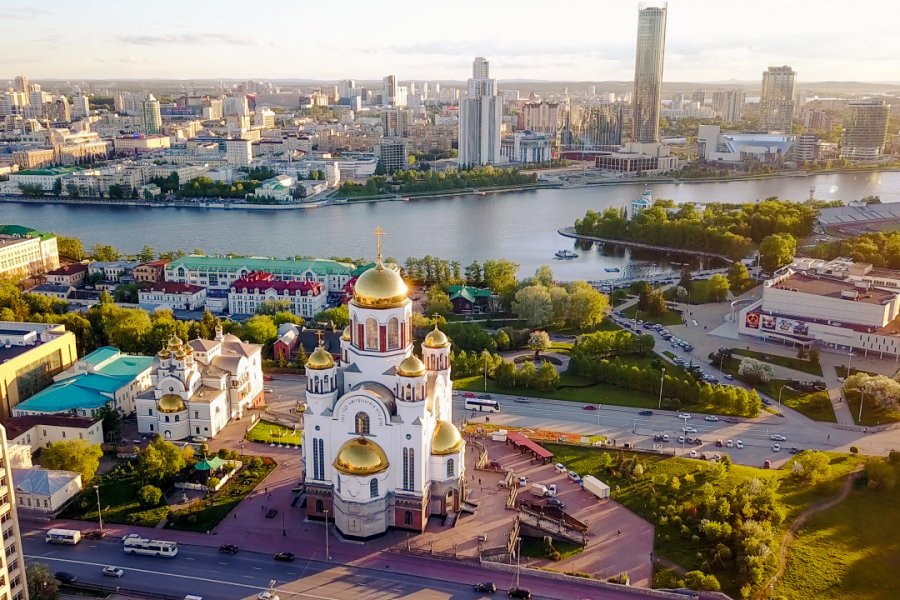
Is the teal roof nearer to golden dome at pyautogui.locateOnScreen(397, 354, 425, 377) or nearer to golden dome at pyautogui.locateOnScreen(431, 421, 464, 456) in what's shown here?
golden dome at pyautogui.locateOnScreen(431, 421, 464, 456)

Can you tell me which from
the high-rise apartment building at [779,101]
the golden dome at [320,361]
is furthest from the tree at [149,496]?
the high-rise apartment building at [779,101]

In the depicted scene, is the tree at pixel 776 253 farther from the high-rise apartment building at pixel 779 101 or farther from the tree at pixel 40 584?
the high-rise apartment building at pixel 779 101

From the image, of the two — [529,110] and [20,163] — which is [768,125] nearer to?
[529,110]

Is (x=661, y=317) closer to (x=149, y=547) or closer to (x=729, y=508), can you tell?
(x=729, y=508)

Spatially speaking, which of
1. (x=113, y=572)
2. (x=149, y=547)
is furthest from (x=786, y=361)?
(x=113, y=572)

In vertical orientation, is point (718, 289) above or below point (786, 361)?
above

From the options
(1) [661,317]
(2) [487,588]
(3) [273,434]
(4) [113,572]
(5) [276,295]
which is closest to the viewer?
(2) [487,588]
